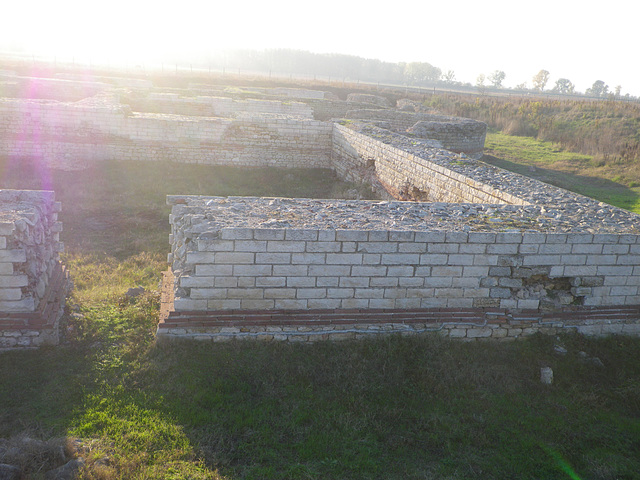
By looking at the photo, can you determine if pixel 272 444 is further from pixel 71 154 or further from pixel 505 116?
pixel 505 116

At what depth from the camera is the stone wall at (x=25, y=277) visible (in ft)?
14.9

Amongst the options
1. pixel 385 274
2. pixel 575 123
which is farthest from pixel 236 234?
pixel 575 123

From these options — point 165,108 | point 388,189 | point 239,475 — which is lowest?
point 239,475

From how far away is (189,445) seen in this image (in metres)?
3.71

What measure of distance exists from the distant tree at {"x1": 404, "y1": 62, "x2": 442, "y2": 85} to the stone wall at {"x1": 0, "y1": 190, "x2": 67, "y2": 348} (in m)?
118

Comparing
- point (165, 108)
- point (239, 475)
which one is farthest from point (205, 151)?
point (239, 475)

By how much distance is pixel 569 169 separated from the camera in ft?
58.6

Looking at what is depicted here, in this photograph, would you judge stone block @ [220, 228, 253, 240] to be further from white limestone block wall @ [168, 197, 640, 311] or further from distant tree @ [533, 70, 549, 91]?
distant tree @ [533, 70, 549, 91]

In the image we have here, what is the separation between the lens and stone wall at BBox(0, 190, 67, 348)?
4.54m

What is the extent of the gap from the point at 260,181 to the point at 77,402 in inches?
394

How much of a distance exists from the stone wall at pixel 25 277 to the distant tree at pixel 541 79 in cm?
11865

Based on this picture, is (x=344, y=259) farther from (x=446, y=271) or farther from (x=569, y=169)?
(x=569, y=169)

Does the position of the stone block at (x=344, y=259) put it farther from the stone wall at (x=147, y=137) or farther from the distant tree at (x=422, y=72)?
the distant tree at (x=422, y=72)

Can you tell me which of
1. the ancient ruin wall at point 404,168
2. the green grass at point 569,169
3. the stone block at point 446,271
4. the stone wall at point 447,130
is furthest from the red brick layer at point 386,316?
the stone wall at point 447,130
